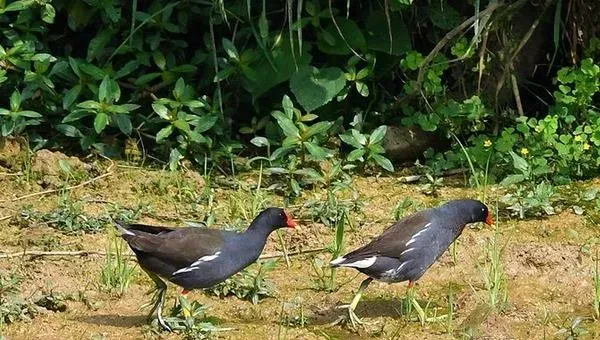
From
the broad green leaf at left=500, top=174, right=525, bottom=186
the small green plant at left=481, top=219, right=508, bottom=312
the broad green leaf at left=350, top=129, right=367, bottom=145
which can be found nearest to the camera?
the small green plant at left=481, top=219, right=508, bottom=312

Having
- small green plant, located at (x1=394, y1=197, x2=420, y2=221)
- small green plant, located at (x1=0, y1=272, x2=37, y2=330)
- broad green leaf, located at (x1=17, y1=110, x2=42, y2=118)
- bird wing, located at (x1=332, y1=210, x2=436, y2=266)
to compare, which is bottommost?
small green plant, located at (x1=394, y1=197, x2=420, y2=221)

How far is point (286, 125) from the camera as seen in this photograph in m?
7.70

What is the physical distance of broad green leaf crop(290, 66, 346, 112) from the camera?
25.7 feet

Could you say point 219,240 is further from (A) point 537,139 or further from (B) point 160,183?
(A) point 537,139

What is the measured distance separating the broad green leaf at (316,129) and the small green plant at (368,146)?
12 cm

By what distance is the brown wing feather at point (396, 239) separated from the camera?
19.5 ft

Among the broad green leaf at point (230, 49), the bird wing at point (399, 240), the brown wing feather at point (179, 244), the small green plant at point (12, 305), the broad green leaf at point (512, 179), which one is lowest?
the broad green leaf at point (512, 179)

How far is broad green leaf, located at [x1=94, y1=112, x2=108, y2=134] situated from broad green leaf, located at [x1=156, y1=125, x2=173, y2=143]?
0.33 m

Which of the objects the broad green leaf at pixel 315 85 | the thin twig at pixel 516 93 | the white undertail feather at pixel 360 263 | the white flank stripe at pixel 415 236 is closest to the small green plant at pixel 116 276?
the white undertail feather at pixel 360 263

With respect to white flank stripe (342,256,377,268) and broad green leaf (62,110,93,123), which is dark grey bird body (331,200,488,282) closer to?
white flank stripe (342,256,377,268)

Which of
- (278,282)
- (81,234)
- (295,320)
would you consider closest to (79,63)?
(81,234)

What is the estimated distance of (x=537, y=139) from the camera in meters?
7.80

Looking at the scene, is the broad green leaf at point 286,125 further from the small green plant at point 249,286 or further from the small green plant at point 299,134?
the small green plant at point 249,286

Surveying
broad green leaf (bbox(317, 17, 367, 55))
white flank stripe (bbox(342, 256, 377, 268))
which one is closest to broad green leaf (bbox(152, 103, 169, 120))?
broad green leaf (bbox(317, 17, 367, 55))
